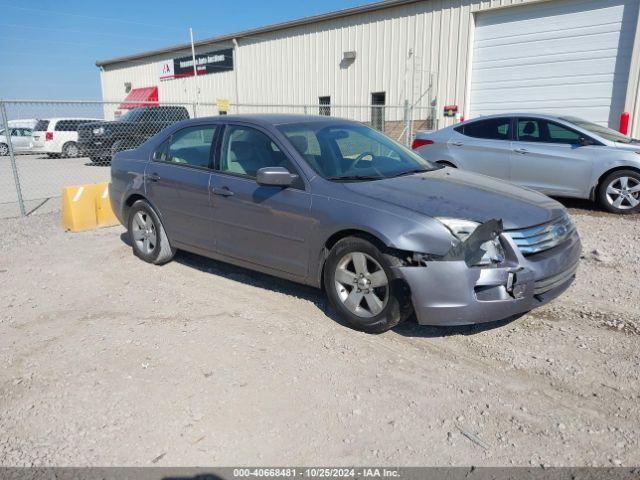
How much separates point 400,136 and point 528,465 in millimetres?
15166

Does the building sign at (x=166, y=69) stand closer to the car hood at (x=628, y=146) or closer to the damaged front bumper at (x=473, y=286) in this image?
the car hood at (x=628, y=146)

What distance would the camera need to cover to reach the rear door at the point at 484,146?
27.0 ft

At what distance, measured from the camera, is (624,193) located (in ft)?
24.4

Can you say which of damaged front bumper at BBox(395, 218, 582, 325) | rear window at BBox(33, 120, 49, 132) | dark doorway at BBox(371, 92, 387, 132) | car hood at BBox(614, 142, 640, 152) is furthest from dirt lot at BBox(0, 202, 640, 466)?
rear window at BBox(33, 120, 49, 132)

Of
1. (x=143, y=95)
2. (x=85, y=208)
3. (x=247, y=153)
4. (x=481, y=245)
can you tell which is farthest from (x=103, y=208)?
(x=143, y=95)

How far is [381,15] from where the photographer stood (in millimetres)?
16656

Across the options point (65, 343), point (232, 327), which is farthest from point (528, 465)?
point (65, 343)

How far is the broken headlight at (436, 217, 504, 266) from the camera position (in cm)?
331

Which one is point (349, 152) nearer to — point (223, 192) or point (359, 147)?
point (359, 147)

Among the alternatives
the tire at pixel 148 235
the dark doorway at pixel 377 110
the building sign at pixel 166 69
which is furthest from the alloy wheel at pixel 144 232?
the building sign at pixel 166 69

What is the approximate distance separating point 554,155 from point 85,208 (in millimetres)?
7157

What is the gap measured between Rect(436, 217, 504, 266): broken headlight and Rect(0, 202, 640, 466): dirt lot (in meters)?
0.66

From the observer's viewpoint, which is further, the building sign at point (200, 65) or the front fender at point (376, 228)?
the building sign at point (200, 65)

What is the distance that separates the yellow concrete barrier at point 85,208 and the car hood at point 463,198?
16.6ft
